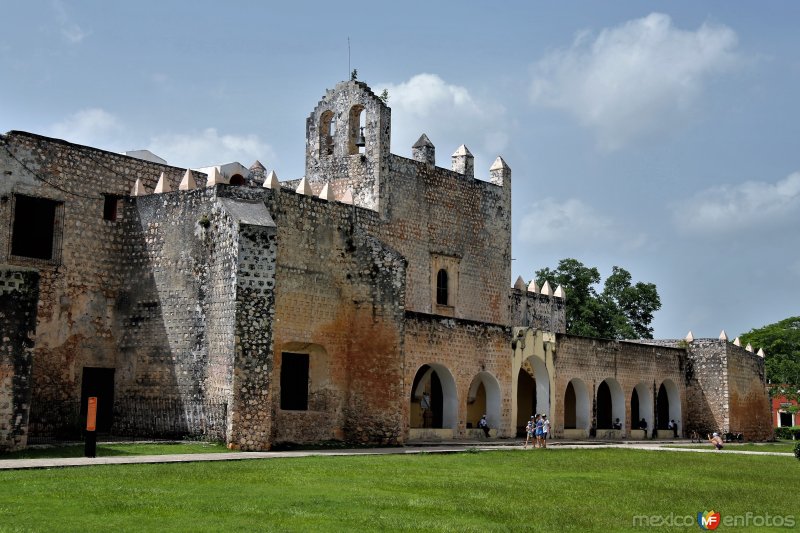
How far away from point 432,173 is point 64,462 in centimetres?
1834

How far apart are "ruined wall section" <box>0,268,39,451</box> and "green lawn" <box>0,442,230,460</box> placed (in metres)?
0.45

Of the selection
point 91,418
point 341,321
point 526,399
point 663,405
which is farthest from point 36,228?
point 663,405

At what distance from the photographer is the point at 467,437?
96.3 feet

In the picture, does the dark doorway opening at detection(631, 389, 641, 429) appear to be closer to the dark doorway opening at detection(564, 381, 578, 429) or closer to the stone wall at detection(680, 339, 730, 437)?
the stone wall at detection(680, 339, 730, 437)

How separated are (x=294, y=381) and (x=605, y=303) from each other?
38394mm

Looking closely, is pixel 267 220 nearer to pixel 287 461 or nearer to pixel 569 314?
pixel 287 461

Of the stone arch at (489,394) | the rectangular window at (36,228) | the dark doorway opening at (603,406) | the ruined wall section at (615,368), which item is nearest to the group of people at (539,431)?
the stone arch at (489,394)

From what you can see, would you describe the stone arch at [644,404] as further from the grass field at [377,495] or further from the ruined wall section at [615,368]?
the grass field at [377,495]

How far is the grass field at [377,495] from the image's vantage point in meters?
10.8

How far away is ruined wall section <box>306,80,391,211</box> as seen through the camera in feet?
98.9

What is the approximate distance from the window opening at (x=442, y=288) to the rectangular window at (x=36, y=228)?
1349cm

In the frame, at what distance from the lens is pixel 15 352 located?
60.4ft

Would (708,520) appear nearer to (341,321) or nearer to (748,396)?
(341,321)

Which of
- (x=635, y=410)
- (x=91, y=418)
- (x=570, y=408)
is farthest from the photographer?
(x=635, y=410)
